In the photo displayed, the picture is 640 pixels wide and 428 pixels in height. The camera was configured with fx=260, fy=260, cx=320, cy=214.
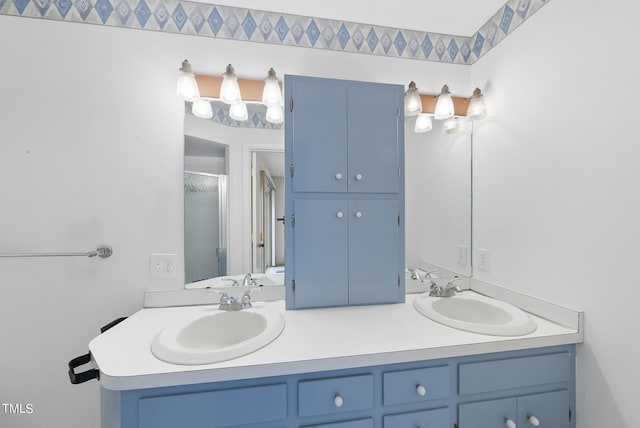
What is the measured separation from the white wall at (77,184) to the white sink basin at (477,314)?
50.1 inches

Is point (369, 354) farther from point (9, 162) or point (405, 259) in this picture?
point (9, 162)

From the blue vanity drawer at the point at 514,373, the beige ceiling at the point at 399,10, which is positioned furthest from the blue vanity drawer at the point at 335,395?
the beige ceiling at the point at 399,10

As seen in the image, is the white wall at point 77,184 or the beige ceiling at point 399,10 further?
the beige ceiling at point 399,10

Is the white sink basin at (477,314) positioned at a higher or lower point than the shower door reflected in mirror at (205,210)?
lower

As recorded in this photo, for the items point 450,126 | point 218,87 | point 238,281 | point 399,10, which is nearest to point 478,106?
point 450,126

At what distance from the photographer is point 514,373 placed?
100 cm

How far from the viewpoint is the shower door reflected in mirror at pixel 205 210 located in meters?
1.35

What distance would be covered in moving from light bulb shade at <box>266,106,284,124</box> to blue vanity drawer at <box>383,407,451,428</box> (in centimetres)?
139

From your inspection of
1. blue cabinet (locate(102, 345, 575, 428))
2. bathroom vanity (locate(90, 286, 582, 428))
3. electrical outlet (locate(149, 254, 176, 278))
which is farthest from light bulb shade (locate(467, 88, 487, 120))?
electrical outlet (locate(149, 254, 176, 278))

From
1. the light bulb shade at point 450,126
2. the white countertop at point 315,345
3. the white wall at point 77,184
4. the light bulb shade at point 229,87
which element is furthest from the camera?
the light bulb shade at point 450,126

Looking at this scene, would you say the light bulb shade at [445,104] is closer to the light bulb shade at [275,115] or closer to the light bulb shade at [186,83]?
the light bulb shade at [275,115]

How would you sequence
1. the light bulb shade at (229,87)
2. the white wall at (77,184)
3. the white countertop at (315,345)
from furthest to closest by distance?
1. the light bulb shade at (229,87)
2. the white wall at (77,184)
3. the white countertop at (315,345)

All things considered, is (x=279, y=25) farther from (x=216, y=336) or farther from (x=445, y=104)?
(x=216, y=336)

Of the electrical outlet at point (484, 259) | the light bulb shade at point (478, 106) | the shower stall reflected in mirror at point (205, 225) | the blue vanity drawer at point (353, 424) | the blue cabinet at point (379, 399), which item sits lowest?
the blue vanity drawer at point (353, 424)
